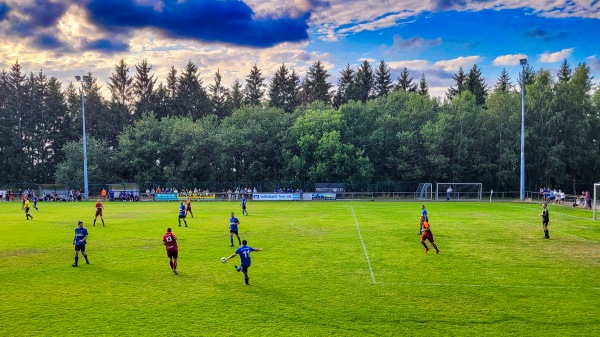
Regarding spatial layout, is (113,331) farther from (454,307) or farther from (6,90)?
(6,90)

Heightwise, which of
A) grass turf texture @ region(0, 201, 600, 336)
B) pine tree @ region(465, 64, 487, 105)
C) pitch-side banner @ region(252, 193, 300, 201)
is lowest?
grass turf texture @ region(0, 201, 600, 336)

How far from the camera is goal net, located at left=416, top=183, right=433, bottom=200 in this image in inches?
2636

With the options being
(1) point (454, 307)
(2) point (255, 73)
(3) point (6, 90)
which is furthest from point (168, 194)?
(1) point (454, 307)

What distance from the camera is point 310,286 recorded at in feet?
52.1

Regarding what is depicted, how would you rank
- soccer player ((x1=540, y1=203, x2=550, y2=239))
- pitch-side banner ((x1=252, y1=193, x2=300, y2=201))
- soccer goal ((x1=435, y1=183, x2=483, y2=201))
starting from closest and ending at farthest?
soccer player ((x1=540, y1=203, x2=550, y2=239)) < soccer goal ((x1=435, y1=183, x2=483, y2=201)) < pitch-side banner ((x1=252, y1=193, x2=300, y2=201))

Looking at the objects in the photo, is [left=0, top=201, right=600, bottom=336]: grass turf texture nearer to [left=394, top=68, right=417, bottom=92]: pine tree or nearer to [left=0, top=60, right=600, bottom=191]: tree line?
[left=0, top=60, right=600, bottom=191]: tree line

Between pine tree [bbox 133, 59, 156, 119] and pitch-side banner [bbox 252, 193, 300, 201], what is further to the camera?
pine tree [bbox 133, 59, 156, 119]

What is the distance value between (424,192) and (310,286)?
179ft

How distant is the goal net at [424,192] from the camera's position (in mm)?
66956

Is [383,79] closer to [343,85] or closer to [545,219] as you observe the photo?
[343,85]

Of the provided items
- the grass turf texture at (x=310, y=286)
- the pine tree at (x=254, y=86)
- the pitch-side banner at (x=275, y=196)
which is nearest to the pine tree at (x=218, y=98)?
the pine tree at (x=254, y=86)

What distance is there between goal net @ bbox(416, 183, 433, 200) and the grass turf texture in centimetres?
3778

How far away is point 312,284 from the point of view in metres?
16.1

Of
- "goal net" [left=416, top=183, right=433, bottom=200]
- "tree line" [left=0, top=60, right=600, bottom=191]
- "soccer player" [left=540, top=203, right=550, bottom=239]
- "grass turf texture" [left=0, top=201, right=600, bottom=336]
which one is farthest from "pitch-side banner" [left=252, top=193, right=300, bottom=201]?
"soccer player" [left=540, top=203, right=550, bottom=239]
